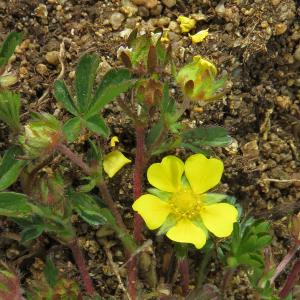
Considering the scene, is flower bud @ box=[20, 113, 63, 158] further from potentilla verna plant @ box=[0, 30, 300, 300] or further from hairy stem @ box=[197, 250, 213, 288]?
hairy stem @ box=[197, 250, 213, 288]

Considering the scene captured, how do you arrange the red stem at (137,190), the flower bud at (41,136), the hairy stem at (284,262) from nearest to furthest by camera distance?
the flower bud at (41,136)
the red stem at (137,190)
the hairy stem at (284,262)

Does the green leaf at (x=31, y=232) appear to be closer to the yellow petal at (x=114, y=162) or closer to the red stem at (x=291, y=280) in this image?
the yellow petal at (x=114, y=162)

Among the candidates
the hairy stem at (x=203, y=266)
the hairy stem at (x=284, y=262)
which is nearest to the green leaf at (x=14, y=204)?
the hairy stem at (x=203, y=266)

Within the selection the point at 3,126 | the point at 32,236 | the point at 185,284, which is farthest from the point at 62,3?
the point at 185,284

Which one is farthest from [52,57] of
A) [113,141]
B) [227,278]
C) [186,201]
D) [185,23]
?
[227,278]

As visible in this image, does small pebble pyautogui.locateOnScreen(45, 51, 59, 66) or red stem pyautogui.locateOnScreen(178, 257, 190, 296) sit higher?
small pebble pyautogui.locateOnScreen(45, 51, 59, 66)

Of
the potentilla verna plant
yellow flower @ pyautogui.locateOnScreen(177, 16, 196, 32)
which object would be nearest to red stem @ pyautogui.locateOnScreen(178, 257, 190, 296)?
the potentilla verna plant
